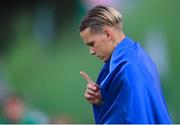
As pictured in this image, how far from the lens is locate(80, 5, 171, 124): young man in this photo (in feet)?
9.69

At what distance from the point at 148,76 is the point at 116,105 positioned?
201mm

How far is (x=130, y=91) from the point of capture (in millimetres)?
2936

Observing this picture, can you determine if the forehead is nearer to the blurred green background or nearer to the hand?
the hand

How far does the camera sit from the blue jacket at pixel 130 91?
295 cm

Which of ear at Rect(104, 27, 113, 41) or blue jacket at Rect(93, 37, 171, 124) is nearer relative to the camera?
blue jacket at Rect(93, 37, 171, 124)

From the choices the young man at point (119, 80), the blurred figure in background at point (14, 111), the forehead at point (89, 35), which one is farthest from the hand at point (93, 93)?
the blurred figure in background at point (14, 111)

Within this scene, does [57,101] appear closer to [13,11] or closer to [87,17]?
[13,11]

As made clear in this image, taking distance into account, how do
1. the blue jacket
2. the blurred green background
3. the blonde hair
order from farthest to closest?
1. the blurred green background
2. the blonde hair
3. the blue jacket

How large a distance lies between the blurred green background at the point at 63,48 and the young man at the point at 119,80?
2.62 m

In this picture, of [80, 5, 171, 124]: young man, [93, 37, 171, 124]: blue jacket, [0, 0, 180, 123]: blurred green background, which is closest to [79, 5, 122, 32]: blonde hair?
[80, 5, 171, 124]: young man

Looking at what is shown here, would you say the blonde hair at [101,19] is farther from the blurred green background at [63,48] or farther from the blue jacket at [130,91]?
the blurred green background at [63,48]

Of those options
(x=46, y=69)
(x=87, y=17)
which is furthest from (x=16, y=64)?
(x=87, y=17)

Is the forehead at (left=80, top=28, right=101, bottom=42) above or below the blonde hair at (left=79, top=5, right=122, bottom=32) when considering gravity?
below

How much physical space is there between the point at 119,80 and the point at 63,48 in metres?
3.14
